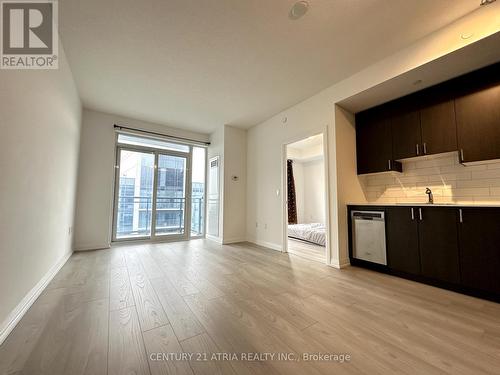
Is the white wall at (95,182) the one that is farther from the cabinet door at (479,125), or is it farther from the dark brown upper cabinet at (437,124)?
the cabinet door at (479,125)

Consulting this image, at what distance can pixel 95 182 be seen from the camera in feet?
12.5

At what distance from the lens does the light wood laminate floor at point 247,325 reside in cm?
111

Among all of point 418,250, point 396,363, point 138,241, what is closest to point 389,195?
point 418,250

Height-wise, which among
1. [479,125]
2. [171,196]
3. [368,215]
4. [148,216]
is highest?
[479,125]

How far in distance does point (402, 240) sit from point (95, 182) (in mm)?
5046

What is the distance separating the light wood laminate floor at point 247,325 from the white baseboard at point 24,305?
0.04 m

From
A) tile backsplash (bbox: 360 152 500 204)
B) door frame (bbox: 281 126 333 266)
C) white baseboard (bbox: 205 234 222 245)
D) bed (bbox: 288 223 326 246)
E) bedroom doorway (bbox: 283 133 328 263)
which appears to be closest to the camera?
tile backsplash (bbox: 360 152 500 204)

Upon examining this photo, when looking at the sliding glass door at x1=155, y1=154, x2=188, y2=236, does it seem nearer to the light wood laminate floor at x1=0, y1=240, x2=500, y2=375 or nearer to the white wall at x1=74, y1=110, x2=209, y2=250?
the white wall at x1=74, y1=110, x2=209, y2=250

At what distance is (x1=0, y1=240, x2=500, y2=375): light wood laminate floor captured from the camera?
1.11 metres

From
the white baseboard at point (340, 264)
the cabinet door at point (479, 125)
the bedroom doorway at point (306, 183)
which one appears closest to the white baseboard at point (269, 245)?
the white baseboard at point (340, 264)

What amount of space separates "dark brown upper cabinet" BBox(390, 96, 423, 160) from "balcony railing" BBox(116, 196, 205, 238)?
4192mm

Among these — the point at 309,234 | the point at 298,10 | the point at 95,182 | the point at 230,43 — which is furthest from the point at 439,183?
the point at 95,182

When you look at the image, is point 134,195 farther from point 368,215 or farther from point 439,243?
point 439,243

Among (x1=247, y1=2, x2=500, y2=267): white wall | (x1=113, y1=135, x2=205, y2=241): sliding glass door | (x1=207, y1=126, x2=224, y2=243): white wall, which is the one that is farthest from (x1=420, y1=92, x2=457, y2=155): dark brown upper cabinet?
(x1=113, y1=135, x2=205, y2=241): sliding glass door
